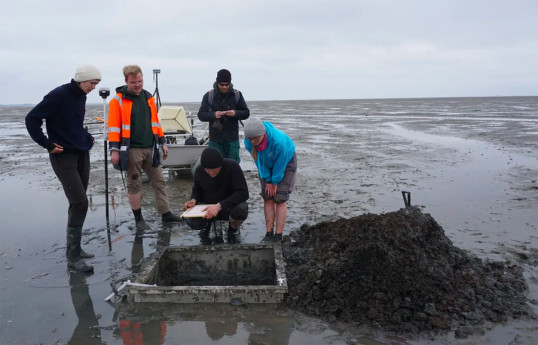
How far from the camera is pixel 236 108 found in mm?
6016

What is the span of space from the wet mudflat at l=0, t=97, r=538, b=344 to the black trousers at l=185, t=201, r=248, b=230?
46 centimetres

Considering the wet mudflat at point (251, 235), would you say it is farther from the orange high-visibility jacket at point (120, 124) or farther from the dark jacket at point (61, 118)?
the dark jacket at point (61, 118)

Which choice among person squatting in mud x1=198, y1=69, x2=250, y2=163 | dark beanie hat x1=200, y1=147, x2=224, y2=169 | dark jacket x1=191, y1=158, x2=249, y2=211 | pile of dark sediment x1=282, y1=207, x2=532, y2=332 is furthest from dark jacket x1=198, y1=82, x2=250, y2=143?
pile of dark sediment x1=282, y1=207, x2=532, y2=332

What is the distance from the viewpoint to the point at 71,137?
14.6 feet

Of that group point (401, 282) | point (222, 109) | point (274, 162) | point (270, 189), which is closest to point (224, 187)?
point (270, 189)

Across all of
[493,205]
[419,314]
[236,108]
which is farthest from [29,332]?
[493,205]

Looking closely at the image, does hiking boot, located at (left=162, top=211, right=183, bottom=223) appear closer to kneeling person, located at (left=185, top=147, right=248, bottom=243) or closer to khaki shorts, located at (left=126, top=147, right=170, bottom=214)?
khaki shorts, located at (left=126, top=147, right=170, bottom=214)

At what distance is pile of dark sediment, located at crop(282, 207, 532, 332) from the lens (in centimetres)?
353

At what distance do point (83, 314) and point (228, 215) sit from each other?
6.46ft

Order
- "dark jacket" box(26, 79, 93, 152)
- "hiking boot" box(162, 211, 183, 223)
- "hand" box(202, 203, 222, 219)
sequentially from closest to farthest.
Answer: "dark jacket" box(26, 79, 93, 152), "hand" box(202, 203, 222, 219), "hiking boot" box(162, 211, 183, 223)

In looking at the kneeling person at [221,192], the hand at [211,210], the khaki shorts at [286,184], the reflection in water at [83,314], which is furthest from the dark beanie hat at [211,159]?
the reflection in water at [83,314]

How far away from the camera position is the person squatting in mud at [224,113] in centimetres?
589

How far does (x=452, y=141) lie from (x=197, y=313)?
15129 mm

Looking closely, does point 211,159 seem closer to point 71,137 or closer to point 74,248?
point 71,137
